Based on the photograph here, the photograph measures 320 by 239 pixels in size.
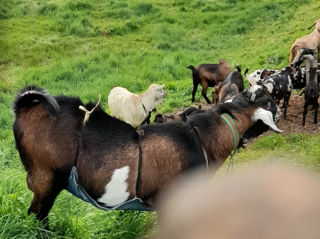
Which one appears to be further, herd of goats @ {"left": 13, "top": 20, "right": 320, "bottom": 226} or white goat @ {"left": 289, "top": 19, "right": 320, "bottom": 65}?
white goat @ {"left": 289, "top": 19, "right": 320, "bottom": 65}

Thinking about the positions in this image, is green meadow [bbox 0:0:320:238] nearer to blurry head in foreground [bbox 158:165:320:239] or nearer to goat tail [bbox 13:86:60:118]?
goat tail [bbox 13:86:60:118]

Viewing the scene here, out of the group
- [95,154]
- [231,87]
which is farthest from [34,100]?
[231,87]

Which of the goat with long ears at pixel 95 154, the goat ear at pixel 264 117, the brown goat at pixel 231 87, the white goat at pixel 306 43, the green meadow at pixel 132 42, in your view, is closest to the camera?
the goat with long ears at pixel 95 154

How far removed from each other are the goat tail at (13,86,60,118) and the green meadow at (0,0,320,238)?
380 cm

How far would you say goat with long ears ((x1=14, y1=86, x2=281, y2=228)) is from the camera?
3.41 meters

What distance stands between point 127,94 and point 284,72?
320cm

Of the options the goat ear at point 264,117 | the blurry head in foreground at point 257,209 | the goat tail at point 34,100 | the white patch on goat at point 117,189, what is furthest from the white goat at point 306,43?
the blurry head in foreground at point 257,209

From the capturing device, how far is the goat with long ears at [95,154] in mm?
3408

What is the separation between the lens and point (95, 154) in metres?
3.44

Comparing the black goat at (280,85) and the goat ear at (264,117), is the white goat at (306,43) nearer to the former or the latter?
the black goat at (280,85)

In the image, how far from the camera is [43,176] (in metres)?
3.47

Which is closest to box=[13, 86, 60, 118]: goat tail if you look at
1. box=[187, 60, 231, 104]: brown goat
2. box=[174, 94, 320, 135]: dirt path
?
box=[174, 94, 320, 135]: dirt path

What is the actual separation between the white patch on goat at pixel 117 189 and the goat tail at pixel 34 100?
695mm

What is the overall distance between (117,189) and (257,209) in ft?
8.80
